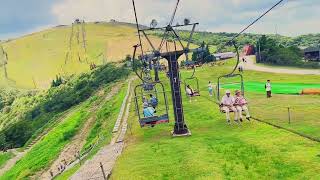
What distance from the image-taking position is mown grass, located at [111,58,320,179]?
17.8 metres

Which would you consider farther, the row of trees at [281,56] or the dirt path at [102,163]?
the row of trees at [281,56]

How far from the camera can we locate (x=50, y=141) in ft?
216

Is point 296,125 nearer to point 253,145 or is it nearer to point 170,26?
point 253,145

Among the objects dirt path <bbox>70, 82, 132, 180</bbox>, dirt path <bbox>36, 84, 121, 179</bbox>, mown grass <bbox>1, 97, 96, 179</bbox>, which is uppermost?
dirt path <bbox>70, 82, 132, 180</bbox>

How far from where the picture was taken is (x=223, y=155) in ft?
68.1

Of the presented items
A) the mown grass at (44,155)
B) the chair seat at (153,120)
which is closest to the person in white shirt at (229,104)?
the chair seat at (153,120)

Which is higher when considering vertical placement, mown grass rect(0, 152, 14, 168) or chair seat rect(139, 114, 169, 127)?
chair seat rect(139, 114, 169, 127)

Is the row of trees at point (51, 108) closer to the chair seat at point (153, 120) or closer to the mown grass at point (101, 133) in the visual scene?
the mown grass at point (101, 133)

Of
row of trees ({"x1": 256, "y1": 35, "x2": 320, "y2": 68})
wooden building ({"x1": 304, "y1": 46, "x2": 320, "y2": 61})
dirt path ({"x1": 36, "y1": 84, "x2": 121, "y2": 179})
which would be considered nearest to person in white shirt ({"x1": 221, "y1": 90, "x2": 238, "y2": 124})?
dirt path ({"x1": 36, "y1": 84, "x2": 121, "y2": 179})

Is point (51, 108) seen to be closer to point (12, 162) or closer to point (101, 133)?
point (12, 162)

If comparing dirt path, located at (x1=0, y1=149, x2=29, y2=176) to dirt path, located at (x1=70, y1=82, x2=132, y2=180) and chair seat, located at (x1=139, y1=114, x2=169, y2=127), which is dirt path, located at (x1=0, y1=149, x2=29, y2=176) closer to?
dirt path, located at (x1=70, y1=82, x2=132, y2=180)

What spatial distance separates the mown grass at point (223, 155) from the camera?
1780 cm

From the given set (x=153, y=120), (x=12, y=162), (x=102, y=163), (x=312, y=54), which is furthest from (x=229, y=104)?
(x=312, y=54)

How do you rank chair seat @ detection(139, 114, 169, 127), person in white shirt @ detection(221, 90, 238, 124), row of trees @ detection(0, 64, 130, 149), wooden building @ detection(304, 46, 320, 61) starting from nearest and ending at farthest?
person in white shirt @ detection(221, 90, 238, 124) → chair seat @ detection(139, 114, 169, 127) → row of trees @ detection(0, 64, 130, 149) → wooden building @ detection(304, 46, 320, 61)
